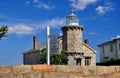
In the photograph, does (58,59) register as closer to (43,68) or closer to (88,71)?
(88,71)

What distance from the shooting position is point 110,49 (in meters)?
62.9

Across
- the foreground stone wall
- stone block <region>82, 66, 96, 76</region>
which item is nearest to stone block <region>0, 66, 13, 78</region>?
the foreground stone wall

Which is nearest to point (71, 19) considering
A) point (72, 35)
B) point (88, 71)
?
point (72, 35)

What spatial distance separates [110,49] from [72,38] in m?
13.5

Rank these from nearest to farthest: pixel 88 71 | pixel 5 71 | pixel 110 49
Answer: pixel 5 71 → pixel 88 71 → pixel 110 49

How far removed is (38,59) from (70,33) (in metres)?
6.87

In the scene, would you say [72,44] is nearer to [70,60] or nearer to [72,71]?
[70,60]

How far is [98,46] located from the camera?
69.6 meters

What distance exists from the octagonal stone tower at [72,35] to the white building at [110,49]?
9669 mm

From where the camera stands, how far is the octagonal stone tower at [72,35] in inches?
2008

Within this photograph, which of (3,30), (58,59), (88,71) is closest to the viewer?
(88,71)

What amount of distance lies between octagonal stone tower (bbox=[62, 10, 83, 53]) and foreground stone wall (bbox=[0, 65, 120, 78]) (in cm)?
4293

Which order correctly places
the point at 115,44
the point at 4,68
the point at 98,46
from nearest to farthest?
the point at 4,68, the point at 115,44, the point at 98,46

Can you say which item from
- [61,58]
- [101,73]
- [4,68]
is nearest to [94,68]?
[101,73]
